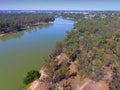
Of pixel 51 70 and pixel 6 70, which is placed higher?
pixel 51 70

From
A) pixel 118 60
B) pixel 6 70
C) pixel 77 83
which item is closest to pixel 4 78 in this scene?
pixel 6 70

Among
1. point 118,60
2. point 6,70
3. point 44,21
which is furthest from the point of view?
point 44,21

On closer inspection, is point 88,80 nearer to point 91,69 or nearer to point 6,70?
point 91,69

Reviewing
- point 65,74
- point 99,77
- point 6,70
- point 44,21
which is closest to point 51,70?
point 65,74

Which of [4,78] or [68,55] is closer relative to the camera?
[4,78]

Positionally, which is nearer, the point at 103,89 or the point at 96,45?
the point at 103,89

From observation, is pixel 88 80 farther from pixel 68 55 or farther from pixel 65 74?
pixel 68 55

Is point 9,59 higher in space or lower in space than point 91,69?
lower

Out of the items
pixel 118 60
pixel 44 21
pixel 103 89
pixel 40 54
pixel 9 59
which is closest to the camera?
pixel 103 89

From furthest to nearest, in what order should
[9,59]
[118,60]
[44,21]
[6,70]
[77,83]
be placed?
[44,21], [9,59], [6,70], [118,60], [77,83]
